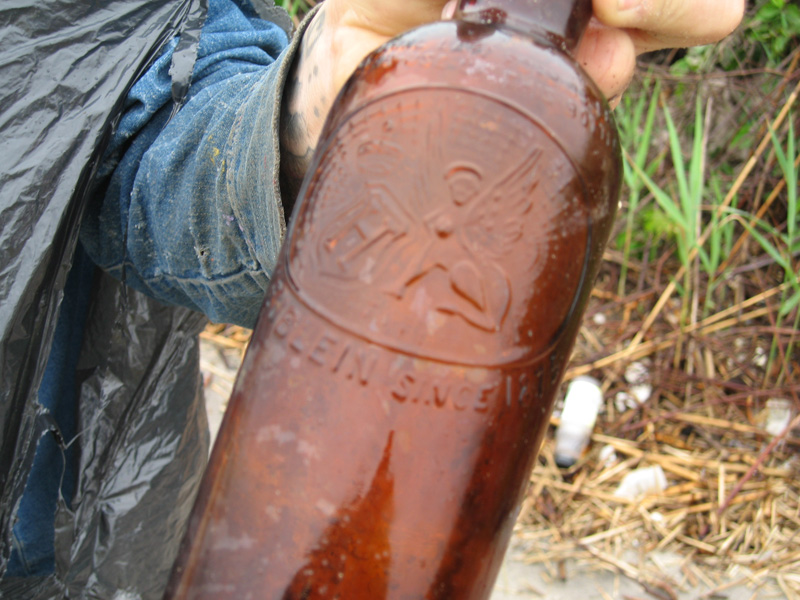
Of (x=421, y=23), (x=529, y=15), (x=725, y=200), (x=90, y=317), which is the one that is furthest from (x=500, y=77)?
(x=725, y=200)

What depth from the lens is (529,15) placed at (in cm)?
64

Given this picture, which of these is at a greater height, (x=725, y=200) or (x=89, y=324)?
(x=89, y=324)

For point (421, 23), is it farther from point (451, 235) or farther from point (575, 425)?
point (575, 425)

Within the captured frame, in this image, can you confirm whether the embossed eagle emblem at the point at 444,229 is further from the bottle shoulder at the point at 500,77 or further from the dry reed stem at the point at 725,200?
the dry reed stem at the point at 725,200

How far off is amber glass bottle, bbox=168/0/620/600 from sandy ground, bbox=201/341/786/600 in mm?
1563

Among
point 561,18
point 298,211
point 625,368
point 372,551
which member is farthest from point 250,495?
point 625,368

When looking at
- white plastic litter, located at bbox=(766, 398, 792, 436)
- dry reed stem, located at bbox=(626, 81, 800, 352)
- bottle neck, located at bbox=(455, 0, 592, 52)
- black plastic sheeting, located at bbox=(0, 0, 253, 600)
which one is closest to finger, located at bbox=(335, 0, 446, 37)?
bottle neck, located at bbox=(455, 0, 592, 52)

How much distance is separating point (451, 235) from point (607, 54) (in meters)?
0.37

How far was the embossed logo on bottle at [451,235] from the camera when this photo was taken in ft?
1.85

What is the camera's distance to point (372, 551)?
0.57m

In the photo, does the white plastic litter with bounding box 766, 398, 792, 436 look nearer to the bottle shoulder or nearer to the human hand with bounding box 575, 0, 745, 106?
the human hand with bounding box 575, 0, 745, 106

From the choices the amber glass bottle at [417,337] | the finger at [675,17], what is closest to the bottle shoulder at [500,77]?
the amber glass bottle at [417,337]

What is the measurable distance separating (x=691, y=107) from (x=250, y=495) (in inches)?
103

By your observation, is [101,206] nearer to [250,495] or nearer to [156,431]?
[156,431]
